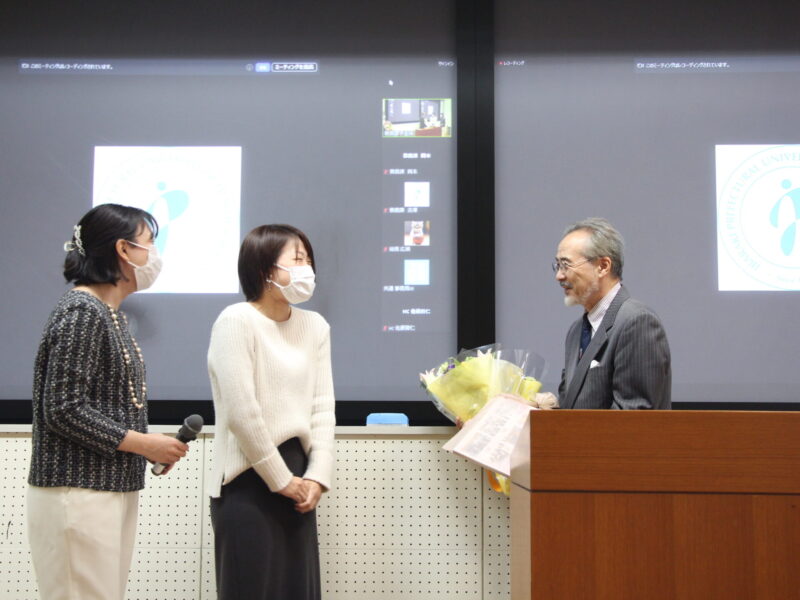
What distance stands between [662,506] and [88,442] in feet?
4.27

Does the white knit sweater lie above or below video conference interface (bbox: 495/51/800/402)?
below

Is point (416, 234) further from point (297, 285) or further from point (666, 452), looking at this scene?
point (666, 452)

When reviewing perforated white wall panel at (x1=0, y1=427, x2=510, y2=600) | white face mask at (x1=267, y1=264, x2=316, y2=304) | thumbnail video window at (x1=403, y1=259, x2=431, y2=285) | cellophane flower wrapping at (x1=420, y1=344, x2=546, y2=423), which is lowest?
perforated white wall panel at (x1=0, y1=427, x2=510, y2=600)

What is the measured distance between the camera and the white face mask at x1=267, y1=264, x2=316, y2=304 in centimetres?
220

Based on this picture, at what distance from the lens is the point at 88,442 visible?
1768 millimetres

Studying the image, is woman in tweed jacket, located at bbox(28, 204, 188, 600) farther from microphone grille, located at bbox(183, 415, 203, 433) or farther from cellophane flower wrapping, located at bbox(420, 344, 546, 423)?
cellophane flower wrapping, located at bbox(420, 344, 546, 423)

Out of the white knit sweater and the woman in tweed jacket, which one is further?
the white knit sweater

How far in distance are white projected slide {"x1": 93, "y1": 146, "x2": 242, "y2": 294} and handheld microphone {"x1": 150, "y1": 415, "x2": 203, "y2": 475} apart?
150 cm

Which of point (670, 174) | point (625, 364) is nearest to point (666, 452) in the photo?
point (625, 364)

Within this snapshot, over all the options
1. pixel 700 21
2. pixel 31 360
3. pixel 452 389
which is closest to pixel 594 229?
pixel 452 389

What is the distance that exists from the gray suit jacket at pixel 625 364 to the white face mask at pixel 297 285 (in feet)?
2.95

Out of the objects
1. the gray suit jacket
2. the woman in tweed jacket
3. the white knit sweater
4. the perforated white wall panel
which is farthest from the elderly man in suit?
the woman in tweed jacket

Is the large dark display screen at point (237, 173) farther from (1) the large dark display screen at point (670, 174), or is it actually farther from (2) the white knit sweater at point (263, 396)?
(2) the white knit sweater at point (263, 396)

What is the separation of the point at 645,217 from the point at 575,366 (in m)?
1.14
